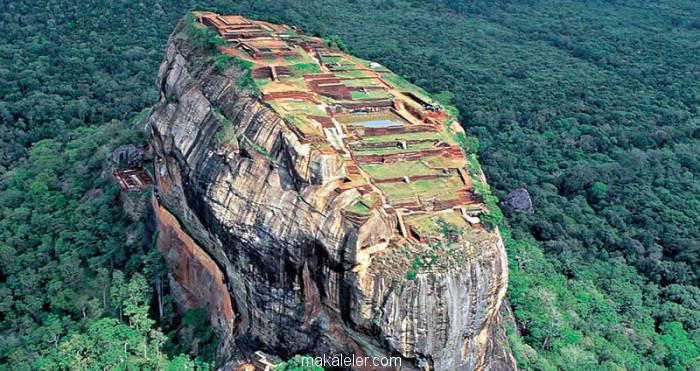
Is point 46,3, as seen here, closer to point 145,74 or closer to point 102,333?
point 145,74

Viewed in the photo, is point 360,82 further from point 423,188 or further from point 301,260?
point 301,260

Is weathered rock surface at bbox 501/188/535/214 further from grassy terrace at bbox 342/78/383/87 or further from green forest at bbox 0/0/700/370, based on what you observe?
grassy terrace at bbox 342/78/383/87

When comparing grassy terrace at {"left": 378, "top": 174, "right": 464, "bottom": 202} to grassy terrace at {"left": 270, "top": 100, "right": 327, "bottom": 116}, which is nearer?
grassy terrace at {"left": 378, "top": 174, "right": 464, "bottom": 202}

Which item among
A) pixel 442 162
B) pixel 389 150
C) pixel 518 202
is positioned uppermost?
pixel 389 150

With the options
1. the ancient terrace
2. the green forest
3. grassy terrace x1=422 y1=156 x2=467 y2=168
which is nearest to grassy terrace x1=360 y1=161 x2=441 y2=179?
the ancient terrace

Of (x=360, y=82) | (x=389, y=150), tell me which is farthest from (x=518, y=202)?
(x=389, y=150)

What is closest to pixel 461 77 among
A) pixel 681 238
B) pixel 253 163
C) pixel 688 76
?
pixel 688 76

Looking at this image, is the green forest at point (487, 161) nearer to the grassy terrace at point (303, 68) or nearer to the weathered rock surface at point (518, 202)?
the weathered rock surface at point (518, 202)
